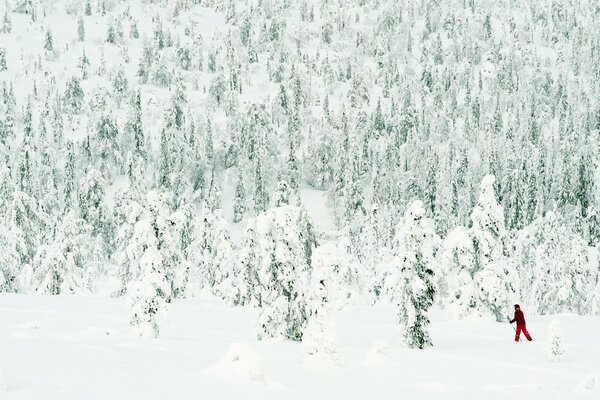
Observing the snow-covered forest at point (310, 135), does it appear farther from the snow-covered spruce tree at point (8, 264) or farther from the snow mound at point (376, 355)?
the snow mound at point (376, 355)

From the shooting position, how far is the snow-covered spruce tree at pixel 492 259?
2623 centimetres

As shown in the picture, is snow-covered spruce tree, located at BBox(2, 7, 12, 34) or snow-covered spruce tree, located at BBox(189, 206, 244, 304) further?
snow-covered spruce tree, located at BBox(2, 7, 12, 34)

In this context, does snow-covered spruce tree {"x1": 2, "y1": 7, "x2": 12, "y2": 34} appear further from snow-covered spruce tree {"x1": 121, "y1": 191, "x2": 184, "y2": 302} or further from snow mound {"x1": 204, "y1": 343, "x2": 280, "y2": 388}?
snow mound {"x1": 204, "y1": 343, "x2": 280, "y2": 388}

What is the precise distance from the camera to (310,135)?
111125 millimetres

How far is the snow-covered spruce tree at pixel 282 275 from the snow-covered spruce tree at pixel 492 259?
9.90 m

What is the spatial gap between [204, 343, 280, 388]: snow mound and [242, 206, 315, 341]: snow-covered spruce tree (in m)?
7.40

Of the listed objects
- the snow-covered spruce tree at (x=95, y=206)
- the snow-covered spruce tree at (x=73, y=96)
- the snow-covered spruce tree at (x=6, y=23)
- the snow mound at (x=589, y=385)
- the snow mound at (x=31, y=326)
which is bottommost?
the snow mound at (x=589, y=385)

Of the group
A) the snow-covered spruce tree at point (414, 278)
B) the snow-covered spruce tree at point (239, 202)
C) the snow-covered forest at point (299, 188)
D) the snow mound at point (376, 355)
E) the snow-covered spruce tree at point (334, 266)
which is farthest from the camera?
the snow-covered spruce tree at point (239, 202)

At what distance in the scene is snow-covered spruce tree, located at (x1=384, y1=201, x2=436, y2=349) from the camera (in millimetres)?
18922

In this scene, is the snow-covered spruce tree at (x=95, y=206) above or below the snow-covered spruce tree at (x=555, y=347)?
above

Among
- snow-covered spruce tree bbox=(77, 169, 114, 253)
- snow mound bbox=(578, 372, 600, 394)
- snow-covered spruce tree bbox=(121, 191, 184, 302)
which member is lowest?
snow mound bbox=(578, 372, 600, 394)

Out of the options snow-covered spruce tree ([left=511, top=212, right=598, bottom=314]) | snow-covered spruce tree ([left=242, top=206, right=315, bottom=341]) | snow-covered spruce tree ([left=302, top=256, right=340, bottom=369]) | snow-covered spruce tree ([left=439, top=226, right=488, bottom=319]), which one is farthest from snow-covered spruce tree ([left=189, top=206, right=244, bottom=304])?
snow-covered spruce tree ([left=302, top=256, right=340, bottom=369])

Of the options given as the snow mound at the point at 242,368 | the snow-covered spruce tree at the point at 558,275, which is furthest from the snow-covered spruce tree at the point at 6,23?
the snow mound at the point at 242,368

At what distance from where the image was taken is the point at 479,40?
14812 cm
